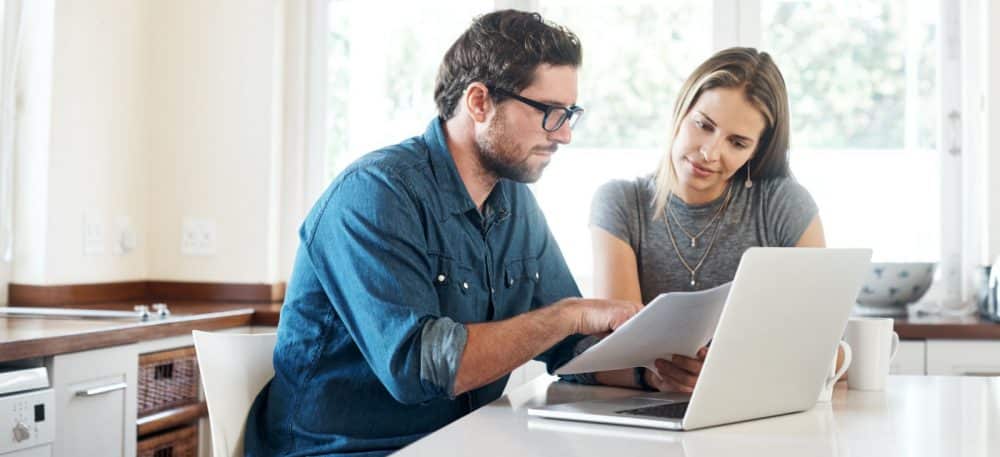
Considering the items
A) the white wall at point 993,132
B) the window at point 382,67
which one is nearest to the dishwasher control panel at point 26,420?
the window at point 382,67

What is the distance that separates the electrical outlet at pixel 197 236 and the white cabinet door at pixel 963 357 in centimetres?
202

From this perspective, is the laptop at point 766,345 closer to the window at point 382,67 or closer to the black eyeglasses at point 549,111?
the black eyeglasses at point 549,111

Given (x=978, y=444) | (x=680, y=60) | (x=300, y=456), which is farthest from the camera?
(x=680, y=60)

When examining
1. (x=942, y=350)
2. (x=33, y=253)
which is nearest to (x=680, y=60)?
(x=942, y=350)

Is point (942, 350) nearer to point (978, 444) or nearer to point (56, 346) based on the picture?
point (978, 444)

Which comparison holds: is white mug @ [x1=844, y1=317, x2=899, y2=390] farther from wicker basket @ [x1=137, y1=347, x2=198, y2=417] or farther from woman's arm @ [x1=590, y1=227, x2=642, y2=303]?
wicker basket @ [x1=137, y1=347, x2=198, y2=417]

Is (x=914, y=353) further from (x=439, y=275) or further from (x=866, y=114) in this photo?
(x=439, y=275)

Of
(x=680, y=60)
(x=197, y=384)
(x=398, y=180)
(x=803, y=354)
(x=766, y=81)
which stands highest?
(x=680, y=60)

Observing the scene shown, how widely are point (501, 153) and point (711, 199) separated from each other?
1.98 feet

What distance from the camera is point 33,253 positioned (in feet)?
9.41

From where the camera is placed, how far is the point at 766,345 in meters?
1.41

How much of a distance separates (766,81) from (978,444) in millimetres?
1058

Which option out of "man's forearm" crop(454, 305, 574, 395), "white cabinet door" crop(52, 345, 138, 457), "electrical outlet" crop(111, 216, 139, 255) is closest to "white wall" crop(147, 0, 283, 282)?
"electrical outlet" crop(111, 216, 139, 255)

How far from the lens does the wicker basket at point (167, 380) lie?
2465 mm
